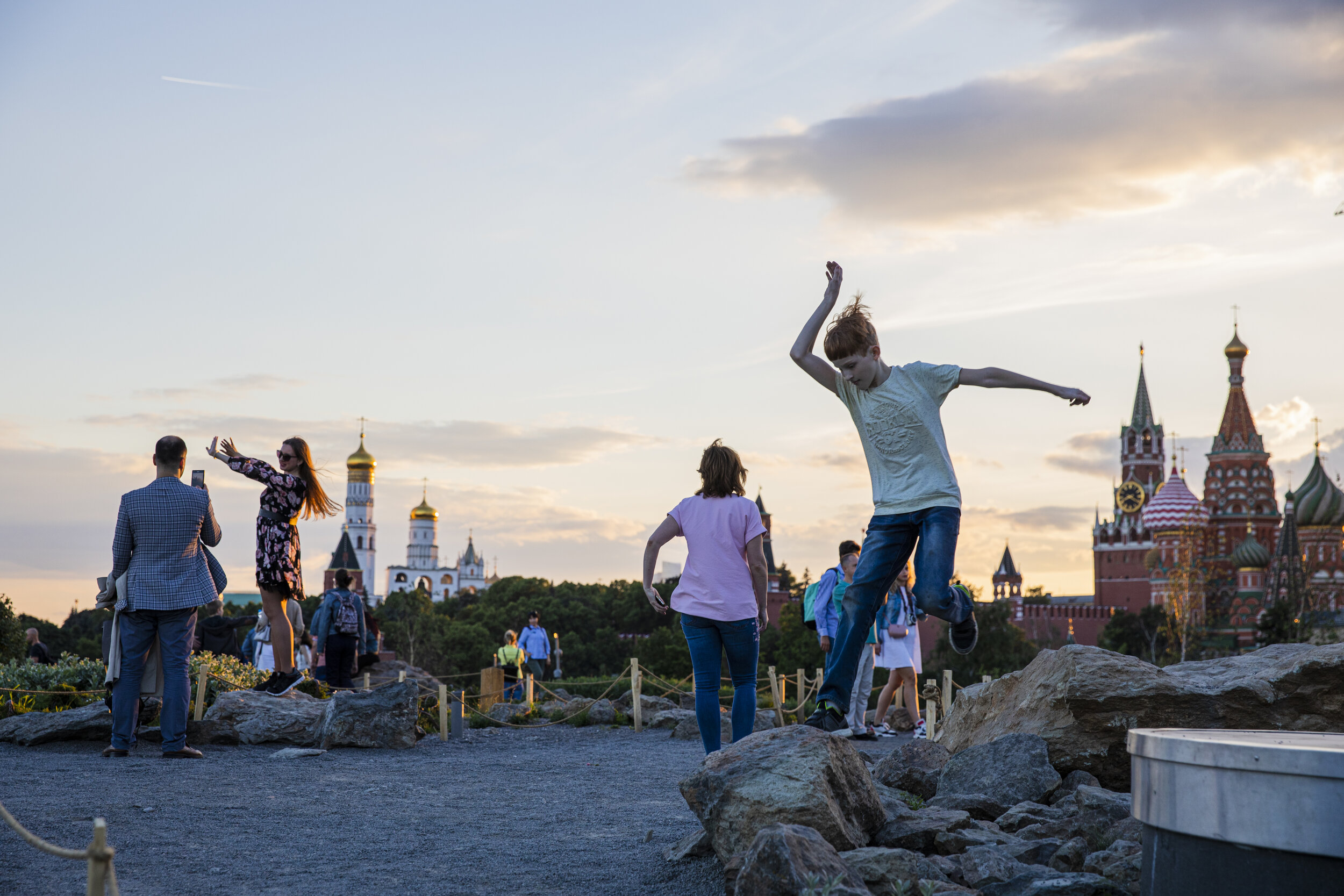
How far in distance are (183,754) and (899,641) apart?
5.86m

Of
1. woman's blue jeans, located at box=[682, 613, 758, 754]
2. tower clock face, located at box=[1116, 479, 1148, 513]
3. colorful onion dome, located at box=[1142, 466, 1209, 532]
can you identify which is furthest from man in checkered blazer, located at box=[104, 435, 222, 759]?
tower clock face, located at box=[1116, 479, 1148, 513]

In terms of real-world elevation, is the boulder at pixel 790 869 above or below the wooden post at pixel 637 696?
above

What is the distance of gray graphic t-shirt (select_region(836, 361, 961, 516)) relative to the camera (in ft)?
15.4

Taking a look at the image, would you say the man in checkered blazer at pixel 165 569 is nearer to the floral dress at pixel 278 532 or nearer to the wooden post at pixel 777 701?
the floral dress at pixel 278 532

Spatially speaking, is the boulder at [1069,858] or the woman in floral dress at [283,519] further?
the woman in floral dress at [283,519]

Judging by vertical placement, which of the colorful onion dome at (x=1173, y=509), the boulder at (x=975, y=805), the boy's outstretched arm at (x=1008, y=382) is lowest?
the boulder at (x=975, y=805)

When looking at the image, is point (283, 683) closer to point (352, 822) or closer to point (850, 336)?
point (352, 822)

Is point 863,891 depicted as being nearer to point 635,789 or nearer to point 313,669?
point 635,789

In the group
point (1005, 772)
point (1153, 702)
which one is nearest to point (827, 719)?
point (1005, 772)

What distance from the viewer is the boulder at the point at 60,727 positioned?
30.0 ft

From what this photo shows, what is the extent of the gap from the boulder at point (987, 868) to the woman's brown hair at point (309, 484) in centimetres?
546

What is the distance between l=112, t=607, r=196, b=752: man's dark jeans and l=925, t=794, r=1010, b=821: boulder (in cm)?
481

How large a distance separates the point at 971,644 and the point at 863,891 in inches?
70.1

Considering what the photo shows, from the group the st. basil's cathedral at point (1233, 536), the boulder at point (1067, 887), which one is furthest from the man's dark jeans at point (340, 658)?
the st. basil's cathedral at point (1233, 536)
